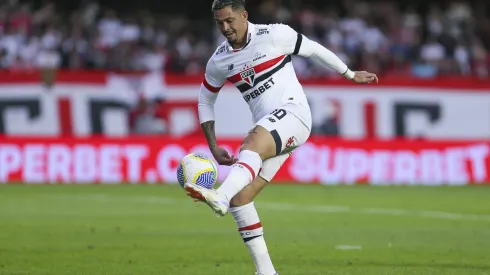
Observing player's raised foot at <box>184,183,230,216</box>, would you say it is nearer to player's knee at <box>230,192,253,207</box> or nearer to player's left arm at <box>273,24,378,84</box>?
player's knee at <box>230,192,253,207</box>

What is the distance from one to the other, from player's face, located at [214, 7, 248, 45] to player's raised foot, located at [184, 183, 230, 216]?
1.78m

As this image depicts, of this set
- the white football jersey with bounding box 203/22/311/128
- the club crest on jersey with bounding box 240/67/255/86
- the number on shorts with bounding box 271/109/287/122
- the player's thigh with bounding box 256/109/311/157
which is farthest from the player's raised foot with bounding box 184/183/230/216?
the club crest on jersey with bounding box 240/67/255/86

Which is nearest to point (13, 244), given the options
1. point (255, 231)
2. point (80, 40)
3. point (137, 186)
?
point (255, 231)

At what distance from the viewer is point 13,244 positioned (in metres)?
13.5

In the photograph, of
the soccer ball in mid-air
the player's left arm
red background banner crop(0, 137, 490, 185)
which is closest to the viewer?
the soccer ball in mid-air

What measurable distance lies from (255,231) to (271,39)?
1895 millimetres

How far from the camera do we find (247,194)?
377 inches

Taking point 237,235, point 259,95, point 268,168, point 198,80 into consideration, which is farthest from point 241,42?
point 198,80

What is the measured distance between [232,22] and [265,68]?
1.90 ft

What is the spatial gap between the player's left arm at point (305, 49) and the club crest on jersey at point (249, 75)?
1.19 feet

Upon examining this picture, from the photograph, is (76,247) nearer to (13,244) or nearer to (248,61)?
(13,244)

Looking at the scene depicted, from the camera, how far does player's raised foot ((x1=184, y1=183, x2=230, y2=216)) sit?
8.60m

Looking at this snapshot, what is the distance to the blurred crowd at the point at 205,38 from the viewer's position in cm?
2739

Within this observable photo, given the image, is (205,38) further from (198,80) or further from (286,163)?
(286,163)
